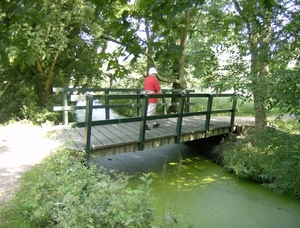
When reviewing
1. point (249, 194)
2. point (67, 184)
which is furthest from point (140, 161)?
point (67, 184)

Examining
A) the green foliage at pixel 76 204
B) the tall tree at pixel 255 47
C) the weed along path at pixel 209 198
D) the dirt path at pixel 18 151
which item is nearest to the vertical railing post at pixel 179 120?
the weed along path at pixel 209 198

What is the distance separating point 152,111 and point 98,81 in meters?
5.57

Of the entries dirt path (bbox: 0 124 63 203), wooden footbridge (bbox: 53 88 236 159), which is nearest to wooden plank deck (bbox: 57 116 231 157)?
wooden footbridge (bbox: 53 88 236 159)

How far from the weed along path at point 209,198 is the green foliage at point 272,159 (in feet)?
→ 0.92

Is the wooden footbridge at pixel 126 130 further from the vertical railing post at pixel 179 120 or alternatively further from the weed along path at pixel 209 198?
the weed along path at pixel 209 198

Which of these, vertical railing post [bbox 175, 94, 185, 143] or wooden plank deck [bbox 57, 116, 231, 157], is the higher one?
vertical railing post [bbox 175, 94, 185, 143]

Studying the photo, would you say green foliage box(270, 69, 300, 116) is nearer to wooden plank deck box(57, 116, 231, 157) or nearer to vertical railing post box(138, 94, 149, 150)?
vertical railing post box(138, 94, 149, 150)

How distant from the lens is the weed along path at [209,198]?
3.83m

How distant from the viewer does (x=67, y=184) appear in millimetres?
2896

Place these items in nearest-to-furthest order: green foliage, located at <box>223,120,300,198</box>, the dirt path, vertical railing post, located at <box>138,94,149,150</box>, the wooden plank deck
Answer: green foliage, located at <box>223,120,300,198</box>, the dirt path, the wooden plank deck, vertical railing post, located at <box>138,94,149,150</box>

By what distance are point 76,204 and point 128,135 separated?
2.93m

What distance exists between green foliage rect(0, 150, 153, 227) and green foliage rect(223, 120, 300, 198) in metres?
1.45

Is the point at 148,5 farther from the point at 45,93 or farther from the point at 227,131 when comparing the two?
the point at 45,93

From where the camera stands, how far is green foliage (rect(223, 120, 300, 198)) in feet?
8.75
